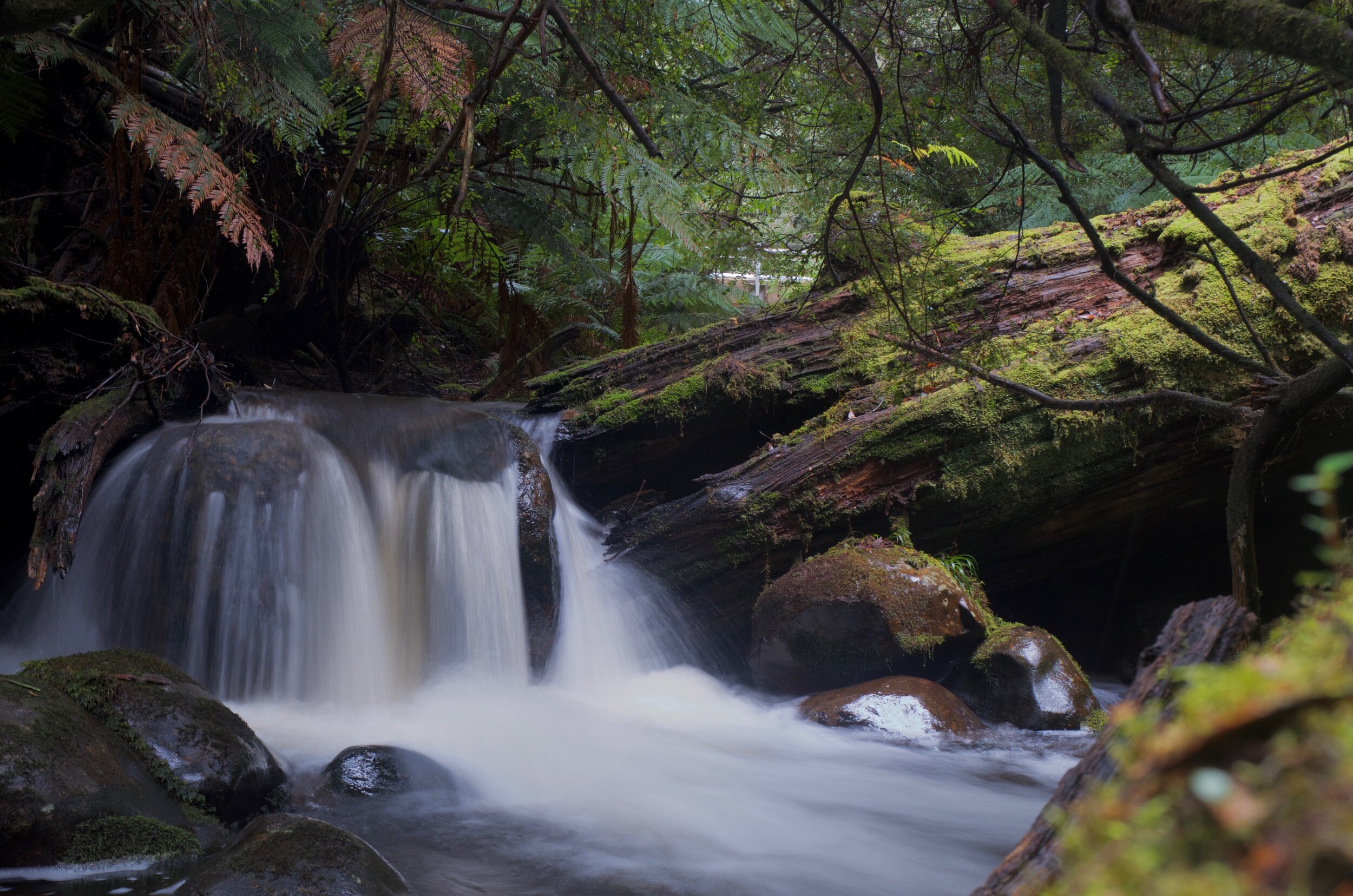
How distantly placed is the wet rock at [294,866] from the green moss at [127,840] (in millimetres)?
298

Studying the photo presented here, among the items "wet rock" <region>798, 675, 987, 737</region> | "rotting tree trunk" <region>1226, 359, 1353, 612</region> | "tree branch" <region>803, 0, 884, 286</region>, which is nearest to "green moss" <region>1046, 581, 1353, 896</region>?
"tree branch" <region>803, 0, 884, 286</region>

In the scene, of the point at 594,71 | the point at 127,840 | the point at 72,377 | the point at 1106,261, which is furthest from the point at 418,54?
the point at 72,377

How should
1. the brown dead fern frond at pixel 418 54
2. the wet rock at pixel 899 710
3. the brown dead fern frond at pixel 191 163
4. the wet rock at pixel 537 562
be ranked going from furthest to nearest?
the wet rock at pixel 537 562, the wet rock at pixel 899 710, the brown dead fern frond at pixel 191 163, the brown dead fern frond at pixel 418 54

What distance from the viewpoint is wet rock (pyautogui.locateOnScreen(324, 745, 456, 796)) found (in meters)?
3.92

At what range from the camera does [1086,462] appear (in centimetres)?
554

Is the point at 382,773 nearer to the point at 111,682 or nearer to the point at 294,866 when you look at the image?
the point at 111,682

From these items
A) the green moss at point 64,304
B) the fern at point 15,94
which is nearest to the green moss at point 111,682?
the green moss at point 64,304

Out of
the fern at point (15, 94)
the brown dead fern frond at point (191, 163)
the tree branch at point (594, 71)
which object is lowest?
the tree branch at point (594, 71)

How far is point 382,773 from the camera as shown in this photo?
4.02 m

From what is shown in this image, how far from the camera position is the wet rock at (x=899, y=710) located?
196 inches

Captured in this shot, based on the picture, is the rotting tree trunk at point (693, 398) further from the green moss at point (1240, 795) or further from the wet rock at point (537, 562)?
the green moss at point (1240, 795)

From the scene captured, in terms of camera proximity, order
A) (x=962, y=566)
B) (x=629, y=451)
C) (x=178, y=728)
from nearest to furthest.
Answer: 1. (x=178, y=728)
2. (x=962, y=566)
3. (x=629, y=451)

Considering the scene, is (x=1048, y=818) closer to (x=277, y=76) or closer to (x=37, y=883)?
(x=37, y=883)

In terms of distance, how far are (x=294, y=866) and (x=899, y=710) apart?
3.59 metres
